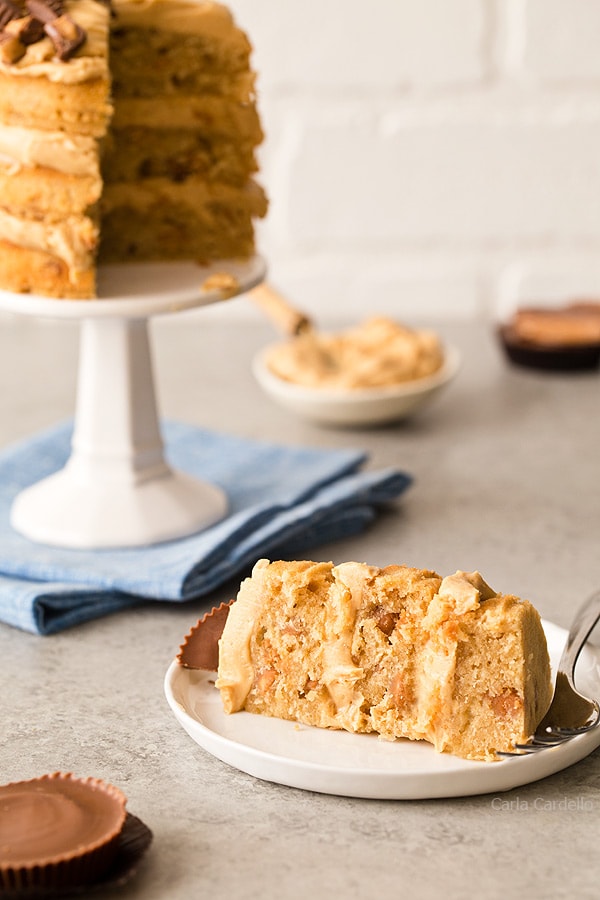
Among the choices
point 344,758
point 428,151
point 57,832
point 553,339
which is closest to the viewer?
point 57,832

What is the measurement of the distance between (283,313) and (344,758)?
1163 mm

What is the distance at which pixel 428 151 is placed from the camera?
2861 mm

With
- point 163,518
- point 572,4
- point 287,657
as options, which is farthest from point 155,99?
point 572,4

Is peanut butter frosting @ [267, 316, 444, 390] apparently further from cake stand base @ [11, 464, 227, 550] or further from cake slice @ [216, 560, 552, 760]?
cake slice @ [216, 560, 552, 760]

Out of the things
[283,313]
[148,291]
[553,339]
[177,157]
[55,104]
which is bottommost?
[553,339]

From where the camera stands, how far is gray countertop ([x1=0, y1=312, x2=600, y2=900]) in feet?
3.26

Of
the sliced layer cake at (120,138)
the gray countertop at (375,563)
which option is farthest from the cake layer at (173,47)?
the gray countertop at (375,563)

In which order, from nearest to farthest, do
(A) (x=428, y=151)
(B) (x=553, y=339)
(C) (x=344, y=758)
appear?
(C) (x=344, y=758), (B) (x=553, y=339), (A) (x=428, y=151)

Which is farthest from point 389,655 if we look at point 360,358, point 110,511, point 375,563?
point 360,358

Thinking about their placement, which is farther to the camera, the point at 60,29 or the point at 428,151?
the point at 428,151

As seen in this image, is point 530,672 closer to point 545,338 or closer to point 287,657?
point 287,657

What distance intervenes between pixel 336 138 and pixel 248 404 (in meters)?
0.89

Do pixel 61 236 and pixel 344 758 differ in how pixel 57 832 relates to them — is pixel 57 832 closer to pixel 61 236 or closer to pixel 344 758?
pixel 344 758

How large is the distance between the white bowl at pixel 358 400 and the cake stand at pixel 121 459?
37 centimetres
